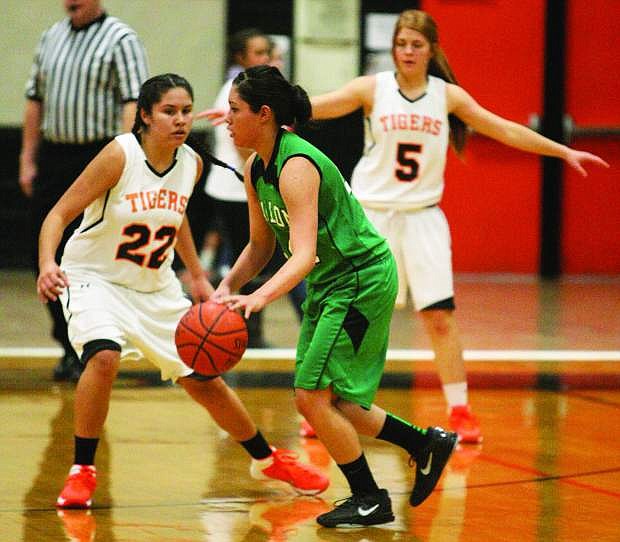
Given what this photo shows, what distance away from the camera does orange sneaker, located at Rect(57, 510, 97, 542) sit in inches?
184

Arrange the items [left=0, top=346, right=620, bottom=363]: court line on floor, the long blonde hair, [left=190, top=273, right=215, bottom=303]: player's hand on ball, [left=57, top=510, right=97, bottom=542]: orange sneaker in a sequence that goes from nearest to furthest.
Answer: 1. [left=57, top=510, right=97, bottom=542]: orange sneaker
2. [left=190, top=273, right=215, bottom=303]: player's hand on ball
3. the long blonde hair
4. [left=0, top=346, right=620, bottom=363]: court line on floor

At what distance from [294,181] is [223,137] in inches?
152

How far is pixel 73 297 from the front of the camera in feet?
17.1

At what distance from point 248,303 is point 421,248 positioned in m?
2.21

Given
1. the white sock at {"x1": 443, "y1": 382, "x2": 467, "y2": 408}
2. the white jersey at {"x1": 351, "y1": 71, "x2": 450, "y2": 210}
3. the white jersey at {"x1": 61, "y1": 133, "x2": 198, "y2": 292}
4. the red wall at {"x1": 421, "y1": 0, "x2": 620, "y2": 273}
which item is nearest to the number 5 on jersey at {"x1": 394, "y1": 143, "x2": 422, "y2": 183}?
the white jersey at {"x1": 351, "y1": 71, "x2": 450, "y2": 210}

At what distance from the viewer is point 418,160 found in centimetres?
652

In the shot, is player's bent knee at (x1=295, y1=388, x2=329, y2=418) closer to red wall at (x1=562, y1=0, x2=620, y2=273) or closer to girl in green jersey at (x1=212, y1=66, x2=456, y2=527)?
girl in green jersey at (x1=212, y1=66, x2=456, y2=527)

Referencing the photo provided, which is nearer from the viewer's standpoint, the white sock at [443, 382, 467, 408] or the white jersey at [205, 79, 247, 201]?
the white sock at [443, 382, 467, 408]

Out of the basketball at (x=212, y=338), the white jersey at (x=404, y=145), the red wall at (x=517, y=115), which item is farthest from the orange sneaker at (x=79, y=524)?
the red wall at (x=517, y=115)

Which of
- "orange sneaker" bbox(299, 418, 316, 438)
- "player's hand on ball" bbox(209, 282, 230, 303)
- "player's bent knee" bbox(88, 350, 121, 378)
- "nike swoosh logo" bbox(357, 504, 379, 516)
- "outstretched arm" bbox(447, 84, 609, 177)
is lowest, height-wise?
"orange sneaker" bbox(299, 418, 316, 438)

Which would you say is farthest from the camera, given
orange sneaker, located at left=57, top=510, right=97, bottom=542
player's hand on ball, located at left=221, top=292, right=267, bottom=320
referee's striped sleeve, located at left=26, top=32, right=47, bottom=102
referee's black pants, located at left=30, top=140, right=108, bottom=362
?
referee's striped sleeve, located at left=26, top=32, right=47, bottom=102

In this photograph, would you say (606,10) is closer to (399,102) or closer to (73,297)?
(399,102)

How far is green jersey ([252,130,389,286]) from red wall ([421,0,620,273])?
747cm

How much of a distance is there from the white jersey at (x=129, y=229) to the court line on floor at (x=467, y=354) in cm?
297
